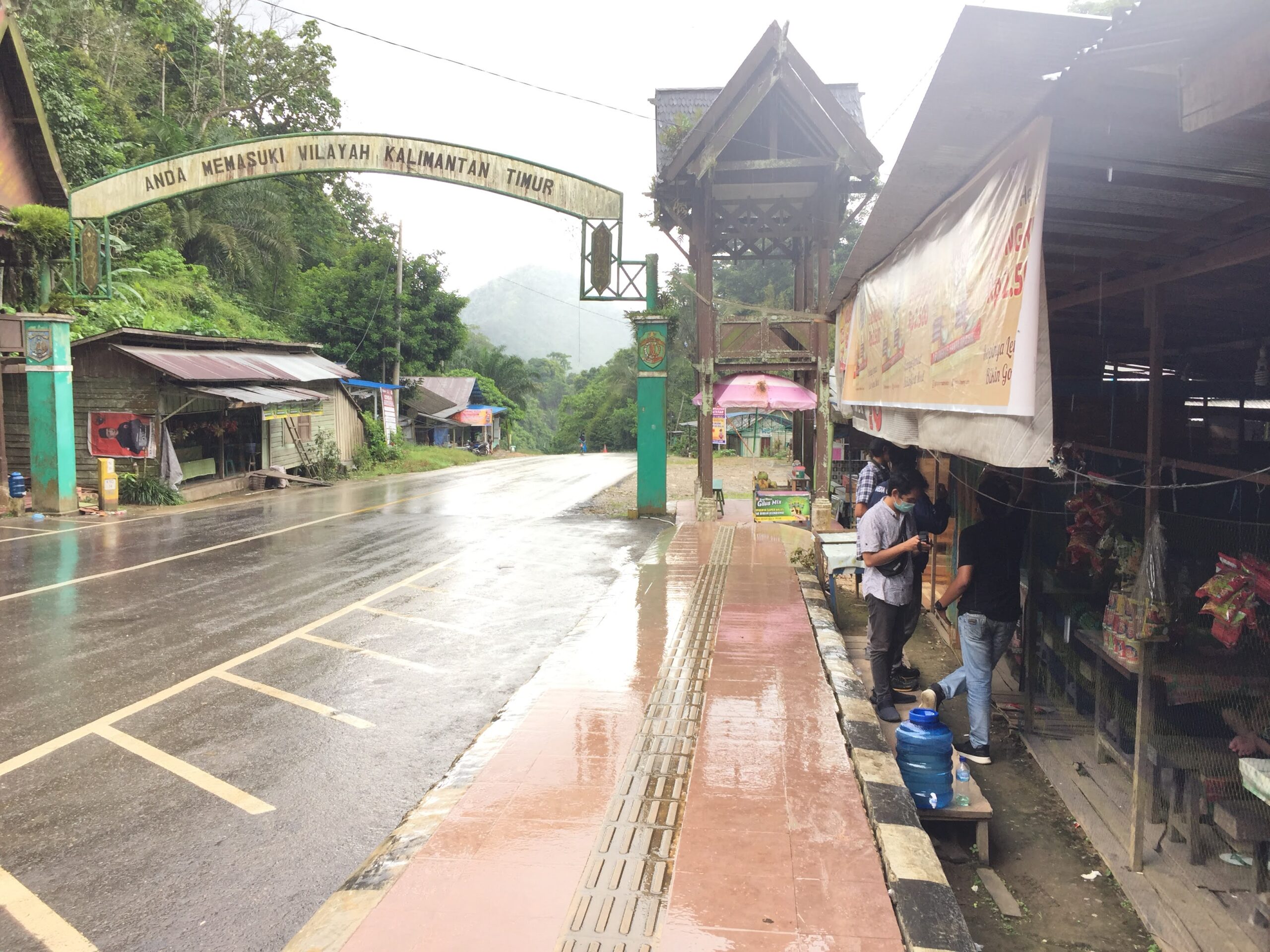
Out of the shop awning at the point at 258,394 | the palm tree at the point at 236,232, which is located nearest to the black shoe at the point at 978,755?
the shop awning at the point at 258,394

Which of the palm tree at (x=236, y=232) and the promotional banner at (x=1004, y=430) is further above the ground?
the palm tree at (x=236, y=232)

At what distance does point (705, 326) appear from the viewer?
53.8 feet

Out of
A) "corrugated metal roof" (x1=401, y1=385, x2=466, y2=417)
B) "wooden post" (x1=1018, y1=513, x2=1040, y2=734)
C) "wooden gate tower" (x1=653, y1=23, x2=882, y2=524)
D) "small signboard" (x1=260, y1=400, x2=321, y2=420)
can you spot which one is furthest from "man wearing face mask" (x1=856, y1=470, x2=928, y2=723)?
"corrugated metal roof" (x1=401, y1=385, x2=466, y2=417)

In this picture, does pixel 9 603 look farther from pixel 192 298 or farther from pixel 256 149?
pixel 192 298

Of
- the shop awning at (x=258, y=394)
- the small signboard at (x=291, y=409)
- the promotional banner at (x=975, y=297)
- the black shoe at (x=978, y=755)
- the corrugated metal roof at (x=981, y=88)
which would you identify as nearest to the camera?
the corrugated metal roof at (x=981, y=88)

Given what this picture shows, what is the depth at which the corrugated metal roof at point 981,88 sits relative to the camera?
2.81 metres

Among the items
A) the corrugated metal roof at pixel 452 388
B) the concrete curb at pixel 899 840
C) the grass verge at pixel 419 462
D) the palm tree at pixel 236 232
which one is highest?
the palm tree at pixel 236 232

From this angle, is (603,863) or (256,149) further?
(256,149)

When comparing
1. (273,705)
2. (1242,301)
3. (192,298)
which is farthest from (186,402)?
(1242,301)

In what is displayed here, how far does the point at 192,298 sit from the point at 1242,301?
34425 millimetres

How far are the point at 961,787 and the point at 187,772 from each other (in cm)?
480

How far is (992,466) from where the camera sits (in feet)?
21.6

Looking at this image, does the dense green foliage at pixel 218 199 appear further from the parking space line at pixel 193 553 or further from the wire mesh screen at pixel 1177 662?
the wire mesh screen at pixel 1177 662

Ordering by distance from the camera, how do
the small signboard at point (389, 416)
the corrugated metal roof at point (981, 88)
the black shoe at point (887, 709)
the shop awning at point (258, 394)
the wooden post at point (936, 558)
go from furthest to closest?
1. the small signboard at point (389, 416)
2. the shop awning at point (258, 394)
3. the wooden post at point (936, 558)
4. the black shoe at point (887, 709)
5. the corrugated metal roof at point (981, 88)
